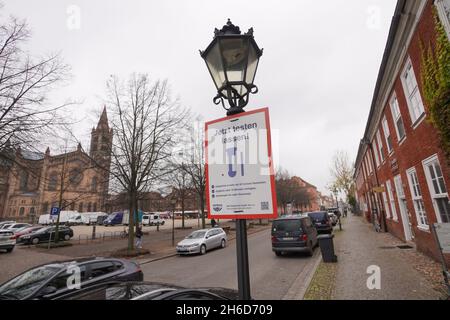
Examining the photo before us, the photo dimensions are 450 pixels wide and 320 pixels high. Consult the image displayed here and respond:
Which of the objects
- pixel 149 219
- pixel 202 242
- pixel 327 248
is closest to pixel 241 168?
pixel 327 248

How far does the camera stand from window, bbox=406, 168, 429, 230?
31.9ft

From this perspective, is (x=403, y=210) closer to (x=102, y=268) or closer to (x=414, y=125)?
(x=414, y=125)

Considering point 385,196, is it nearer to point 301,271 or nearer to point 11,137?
point 301,271

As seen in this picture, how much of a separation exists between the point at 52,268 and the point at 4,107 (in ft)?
23.3

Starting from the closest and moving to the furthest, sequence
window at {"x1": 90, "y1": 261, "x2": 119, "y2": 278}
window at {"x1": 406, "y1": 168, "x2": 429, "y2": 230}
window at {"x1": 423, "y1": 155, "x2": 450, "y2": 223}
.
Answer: window at {"x1": 90, "y1": 261, "x2": 119, "y2": 278} < window at {"x1": 423, "y1": 155, "x2": 450, "y2": 223} < window at {"x1": 406, "y1": 168, "x2": 429, "y2": 230}

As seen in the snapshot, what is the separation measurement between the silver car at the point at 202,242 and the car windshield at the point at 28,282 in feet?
32.1

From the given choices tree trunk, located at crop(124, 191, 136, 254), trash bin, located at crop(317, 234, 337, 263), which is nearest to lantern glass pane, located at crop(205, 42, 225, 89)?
trash bin, located at crop(317, 234, 337, 263)

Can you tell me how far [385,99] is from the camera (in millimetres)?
12414

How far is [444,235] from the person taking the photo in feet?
16.7

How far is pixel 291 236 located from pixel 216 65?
10594mm

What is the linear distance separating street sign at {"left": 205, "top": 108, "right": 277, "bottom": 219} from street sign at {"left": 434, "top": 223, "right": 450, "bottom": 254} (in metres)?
5.27

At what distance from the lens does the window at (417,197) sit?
31.9 feet

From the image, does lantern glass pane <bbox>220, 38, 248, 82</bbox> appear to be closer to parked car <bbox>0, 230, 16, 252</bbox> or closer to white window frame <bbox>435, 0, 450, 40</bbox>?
white window frame <bbox>435, 0, 450, 40</bbox>
